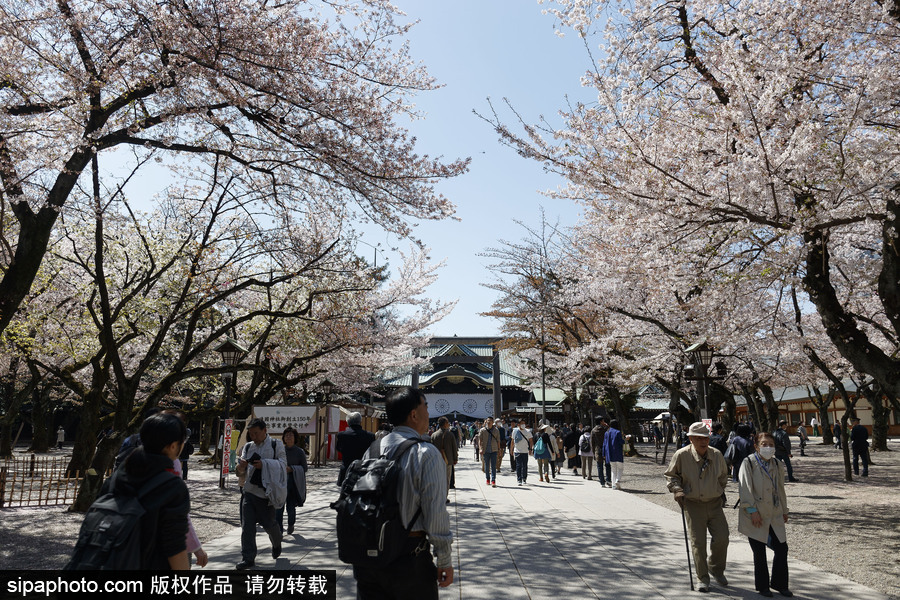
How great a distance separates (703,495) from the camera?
579cm

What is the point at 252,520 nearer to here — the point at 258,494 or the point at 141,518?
the point at 258,494

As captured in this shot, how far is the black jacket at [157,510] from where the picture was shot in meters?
2.70

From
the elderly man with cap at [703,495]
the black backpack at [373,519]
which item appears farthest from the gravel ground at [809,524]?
the black backpack at [373,519]

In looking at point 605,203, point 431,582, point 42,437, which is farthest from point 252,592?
point 42,437

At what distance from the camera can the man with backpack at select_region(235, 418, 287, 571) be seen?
6418 millimetres

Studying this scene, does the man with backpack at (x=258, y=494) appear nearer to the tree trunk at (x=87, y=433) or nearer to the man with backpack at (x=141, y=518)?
the man with backpack at (x=141, y=518)

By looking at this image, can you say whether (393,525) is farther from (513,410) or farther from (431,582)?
(513,410)

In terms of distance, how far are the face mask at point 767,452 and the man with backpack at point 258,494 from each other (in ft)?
16.8

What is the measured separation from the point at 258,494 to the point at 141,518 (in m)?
4.08

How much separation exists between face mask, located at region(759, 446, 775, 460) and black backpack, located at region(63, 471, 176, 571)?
576cm

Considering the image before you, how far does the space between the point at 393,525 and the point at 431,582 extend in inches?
15.7

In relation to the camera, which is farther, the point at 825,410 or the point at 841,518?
the point at 825,410

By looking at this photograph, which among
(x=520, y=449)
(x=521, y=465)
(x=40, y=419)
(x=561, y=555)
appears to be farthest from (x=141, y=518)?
(x=40, y=419)

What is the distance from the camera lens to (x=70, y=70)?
7.17 metres
